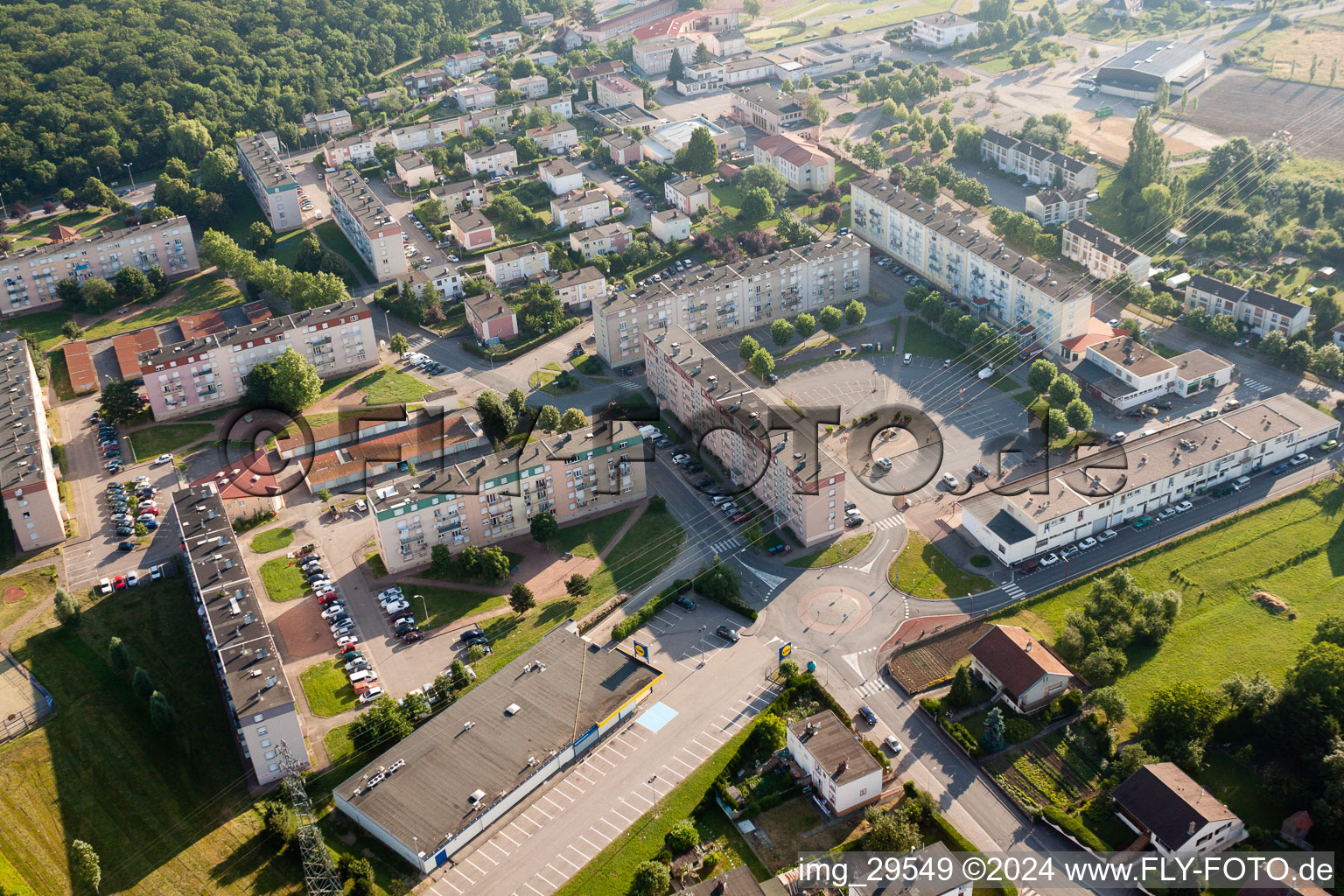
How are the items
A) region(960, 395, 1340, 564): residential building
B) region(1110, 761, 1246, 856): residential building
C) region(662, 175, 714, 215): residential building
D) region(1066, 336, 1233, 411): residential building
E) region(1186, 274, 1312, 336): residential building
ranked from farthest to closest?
1. region(662, 175, 714, 215): residential building
2. region(1186, 274, 1312, 336): residential building
3. region(1066, 336, 1233, 411): residential building
4. region(960, 395, 1340, 564): residential building
5. region(1110, 761, 1246, 856): residential building

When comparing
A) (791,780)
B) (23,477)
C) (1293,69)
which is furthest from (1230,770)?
(1293,69)

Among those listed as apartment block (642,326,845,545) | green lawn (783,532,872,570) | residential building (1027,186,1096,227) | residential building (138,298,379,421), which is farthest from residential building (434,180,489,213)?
green lawn (783,532,872,570)

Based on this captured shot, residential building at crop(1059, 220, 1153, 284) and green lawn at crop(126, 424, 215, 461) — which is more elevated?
residential building at crop(1059, 220, 1153, 284)

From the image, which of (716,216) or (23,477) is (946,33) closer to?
(716,216)

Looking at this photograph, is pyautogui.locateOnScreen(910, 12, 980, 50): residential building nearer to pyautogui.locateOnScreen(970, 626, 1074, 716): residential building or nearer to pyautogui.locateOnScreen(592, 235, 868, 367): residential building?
pyautogui.locateOnScreen(592, 235, 868, 367): residential building

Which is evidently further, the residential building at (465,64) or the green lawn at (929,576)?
the residential building at (465,64)

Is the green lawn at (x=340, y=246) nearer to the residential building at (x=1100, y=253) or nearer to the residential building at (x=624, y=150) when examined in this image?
the residential building at (x=624, y=150)

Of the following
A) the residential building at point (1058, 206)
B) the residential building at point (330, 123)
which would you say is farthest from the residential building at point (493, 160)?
the residential building at point (1058, 206)
